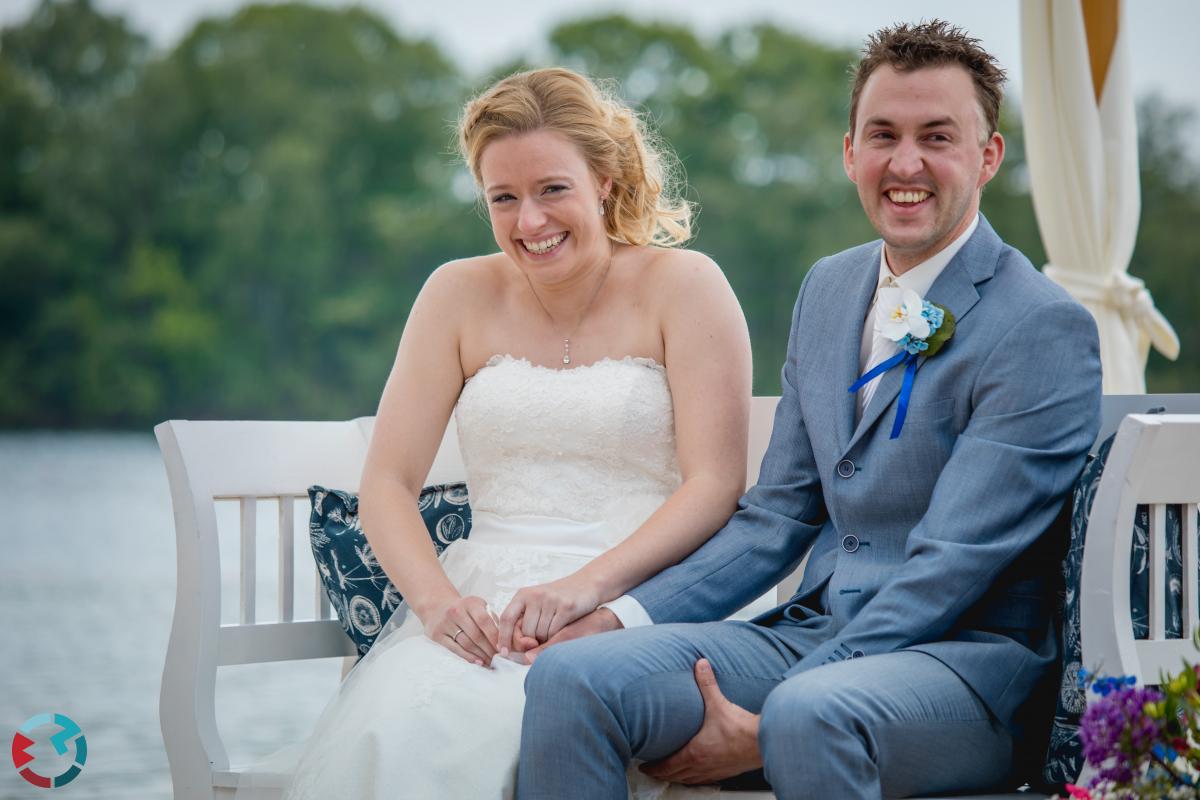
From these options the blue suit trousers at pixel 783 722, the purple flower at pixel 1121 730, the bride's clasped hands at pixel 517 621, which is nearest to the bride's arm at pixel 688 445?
the bride's clasped hands at pixel 517 621

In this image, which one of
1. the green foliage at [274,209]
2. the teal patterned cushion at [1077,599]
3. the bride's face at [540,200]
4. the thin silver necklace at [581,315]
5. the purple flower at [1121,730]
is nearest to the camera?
the purple flower at [1121,730]

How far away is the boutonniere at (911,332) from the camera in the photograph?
2.13 meters

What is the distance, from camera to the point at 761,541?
7.70 feet

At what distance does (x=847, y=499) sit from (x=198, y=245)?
2743 cm

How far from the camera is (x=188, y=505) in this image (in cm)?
255

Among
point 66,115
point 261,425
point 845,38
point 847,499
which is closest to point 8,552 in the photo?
point 261,425

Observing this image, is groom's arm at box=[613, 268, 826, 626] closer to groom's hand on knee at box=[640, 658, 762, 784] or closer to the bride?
the bride

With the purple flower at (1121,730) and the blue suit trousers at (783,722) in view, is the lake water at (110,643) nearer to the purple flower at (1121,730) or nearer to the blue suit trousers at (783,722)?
the blue suit trousers at (783,722)

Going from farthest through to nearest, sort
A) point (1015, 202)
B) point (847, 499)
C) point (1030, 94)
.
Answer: point (1015, 202) → point (1030, 94) → point (847, 499)

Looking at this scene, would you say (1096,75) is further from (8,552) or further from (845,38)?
(845,38)

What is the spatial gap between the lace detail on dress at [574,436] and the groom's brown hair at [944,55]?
731 mm

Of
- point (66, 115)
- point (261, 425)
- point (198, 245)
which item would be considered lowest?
point (261, 425)

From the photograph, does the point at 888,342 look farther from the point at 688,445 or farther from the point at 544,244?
the point at 544,244

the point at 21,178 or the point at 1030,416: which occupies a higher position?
the point at 21,178
